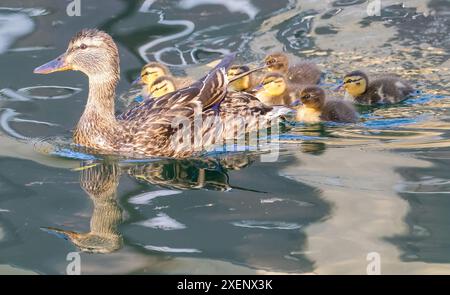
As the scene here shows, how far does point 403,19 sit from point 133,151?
3.11m

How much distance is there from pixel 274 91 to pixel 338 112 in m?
0.60

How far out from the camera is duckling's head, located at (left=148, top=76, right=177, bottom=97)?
21.4ft

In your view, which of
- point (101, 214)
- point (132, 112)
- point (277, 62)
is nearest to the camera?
point (101, 214)

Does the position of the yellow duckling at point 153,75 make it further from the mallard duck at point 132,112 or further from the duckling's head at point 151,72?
the mallard duck at point 132,112

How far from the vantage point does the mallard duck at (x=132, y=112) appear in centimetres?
571

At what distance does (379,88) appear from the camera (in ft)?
21.6

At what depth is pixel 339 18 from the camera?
26.4ft

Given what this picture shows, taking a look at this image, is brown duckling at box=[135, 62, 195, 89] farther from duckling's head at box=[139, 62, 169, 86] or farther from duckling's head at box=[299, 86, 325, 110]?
duckling's head at box=[299, 86, 325, 110]

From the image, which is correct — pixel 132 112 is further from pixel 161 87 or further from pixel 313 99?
pixel 313 99

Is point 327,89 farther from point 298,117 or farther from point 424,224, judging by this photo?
point 424,224

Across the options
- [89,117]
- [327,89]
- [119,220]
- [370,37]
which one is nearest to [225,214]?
[119,220]

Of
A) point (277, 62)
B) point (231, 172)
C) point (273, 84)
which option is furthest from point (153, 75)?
point (231, 172)

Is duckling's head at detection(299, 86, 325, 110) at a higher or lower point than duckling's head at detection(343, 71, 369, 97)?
lower

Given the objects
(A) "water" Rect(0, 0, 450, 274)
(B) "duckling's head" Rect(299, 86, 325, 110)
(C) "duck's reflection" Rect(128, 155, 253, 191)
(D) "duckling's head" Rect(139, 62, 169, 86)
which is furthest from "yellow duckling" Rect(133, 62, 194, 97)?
(C) "duck's reflection" Rect(128, 155, 253, 191)
